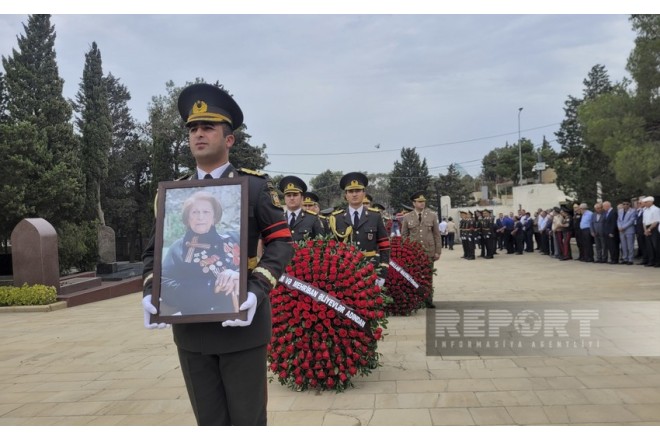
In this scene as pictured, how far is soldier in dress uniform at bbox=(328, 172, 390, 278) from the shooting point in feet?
20.9

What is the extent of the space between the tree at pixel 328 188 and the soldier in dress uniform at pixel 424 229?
66889 millimetres

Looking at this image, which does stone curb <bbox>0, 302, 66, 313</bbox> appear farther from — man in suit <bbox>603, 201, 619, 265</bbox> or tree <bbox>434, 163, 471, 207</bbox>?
tree <bbox>434, 163, 471, 207</bbox>

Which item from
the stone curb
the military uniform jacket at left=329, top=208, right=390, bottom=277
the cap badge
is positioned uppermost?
the cap badge

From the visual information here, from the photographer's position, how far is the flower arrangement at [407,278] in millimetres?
7684

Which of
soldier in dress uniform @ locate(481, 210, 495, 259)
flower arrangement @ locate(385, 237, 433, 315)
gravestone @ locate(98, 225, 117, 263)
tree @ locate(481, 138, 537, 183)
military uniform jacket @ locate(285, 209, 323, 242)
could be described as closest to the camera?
military uniform jacket @ locate(285, 209, 323, 242)

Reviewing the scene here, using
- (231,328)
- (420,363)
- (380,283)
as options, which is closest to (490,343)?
(420,363)

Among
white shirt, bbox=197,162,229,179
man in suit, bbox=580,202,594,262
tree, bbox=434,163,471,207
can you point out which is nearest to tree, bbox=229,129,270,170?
man in suit, bbox=580,202,594,262

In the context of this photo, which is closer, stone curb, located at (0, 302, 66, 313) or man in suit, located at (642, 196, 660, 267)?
stone curb, located at (0, 302, 66, 313)

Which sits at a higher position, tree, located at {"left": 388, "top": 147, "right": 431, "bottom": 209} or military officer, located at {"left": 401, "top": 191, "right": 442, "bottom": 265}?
tree, located at {"left": 388, "top": 147, "right": 431, "bottom": 209}

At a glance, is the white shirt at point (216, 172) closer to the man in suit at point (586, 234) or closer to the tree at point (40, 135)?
the man in suit at point (586, 234)

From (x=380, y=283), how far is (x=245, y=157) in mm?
34091

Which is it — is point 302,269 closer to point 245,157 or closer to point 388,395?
point 388,395

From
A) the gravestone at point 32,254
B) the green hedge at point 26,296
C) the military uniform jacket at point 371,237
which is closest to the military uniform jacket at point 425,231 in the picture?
the military uniform jacket at point 371,237

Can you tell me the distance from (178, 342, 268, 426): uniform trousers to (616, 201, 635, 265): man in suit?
13.6 m
